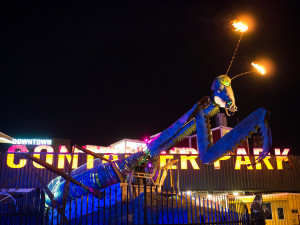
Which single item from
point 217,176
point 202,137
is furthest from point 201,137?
point 217,176

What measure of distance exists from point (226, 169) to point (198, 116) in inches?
840

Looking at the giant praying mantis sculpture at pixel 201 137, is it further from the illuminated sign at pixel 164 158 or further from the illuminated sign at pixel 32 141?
the illuminated sign at pixel 32 141

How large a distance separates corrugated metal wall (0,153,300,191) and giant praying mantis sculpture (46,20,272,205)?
14145 millimetres

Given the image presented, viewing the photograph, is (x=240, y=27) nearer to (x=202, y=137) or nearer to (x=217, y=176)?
(x=202, y=137)

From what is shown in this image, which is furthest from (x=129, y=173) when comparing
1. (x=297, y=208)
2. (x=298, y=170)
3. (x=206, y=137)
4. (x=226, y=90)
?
(x=298, y=170)

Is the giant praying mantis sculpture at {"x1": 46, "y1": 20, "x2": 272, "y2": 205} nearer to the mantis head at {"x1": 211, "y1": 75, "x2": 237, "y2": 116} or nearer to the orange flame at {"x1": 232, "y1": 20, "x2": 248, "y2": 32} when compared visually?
the mantis head at {"x1": 211, "y1": 75, "x2": 237, "y2": 116}

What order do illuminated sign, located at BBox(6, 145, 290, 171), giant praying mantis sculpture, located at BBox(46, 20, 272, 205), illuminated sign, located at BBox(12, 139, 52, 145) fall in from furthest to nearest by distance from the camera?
illuminated sign, located at BBox(12, 139, 52, 145) → illuminated sign, located at BBox(6, 145, 290, 171) → giant praying mantis sculpture, located at BBox(46, 20, 272, 205)

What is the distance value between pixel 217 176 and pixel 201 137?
21027mm

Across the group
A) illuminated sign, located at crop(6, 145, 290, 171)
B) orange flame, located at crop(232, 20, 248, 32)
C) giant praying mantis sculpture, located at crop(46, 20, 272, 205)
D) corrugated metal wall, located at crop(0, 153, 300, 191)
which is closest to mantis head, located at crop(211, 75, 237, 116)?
giant praying mantis sculpture, located at crop(46, 20, 272, 205)

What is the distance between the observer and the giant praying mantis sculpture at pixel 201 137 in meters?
5.63

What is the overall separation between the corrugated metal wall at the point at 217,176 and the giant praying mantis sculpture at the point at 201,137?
46.4 feet

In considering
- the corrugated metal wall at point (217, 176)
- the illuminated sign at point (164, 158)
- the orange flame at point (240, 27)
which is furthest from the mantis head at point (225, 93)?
the corrugated metal wall at point (217, 176)

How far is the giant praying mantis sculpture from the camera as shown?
18.5 ft

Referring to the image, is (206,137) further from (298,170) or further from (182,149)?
(298,170)
